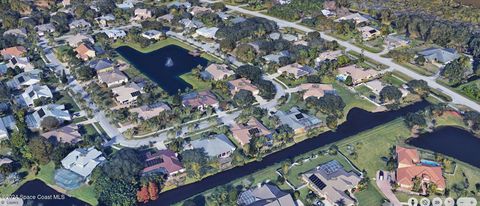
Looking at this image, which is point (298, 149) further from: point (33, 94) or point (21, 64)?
point (21, 64)

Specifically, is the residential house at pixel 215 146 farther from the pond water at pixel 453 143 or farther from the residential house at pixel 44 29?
the residential house at pixel 44 29

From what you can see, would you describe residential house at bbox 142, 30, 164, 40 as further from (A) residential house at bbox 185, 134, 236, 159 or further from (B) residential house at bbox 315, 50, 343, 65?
(A) residential house at bbox 185, 134, 236, 159

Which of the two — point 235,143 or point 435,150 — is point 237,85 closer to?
point 235,143

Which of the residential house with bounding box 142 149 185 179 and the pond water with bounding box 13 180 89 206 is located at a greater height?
the residential house with bounding box 142 149 185 179

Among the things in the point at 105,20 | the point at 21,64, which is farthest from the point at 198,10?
the point at 21,64

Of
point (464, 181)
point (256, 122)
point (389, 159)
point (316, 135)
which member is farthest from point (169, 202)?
point (464, 181)

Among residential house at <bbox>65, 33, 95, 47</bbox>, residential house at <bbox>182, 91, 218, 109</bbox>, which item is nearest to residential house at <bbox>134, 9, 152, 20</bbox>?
residential house at <bbox>65, 33, 95, 47</bbox>

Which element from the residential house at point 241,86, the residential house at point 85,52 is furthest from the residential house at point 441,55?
the residential house at point 85,52
